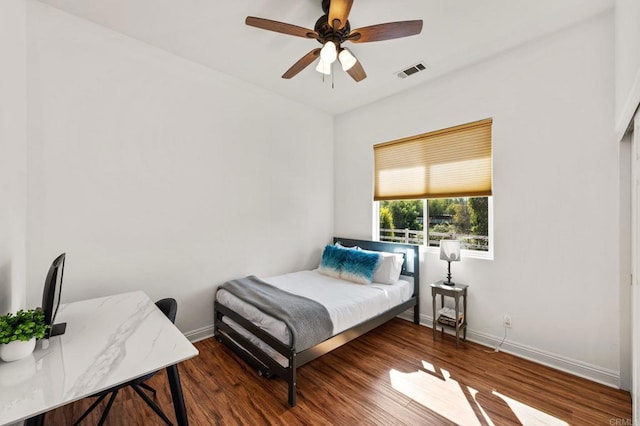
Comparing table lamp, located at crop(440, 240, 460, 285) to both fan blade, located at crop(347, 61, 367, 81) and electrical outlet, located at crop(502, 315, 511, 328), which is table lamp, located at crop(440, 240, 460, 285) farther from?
fan blade, located at crop(347, 61, 367, 81)

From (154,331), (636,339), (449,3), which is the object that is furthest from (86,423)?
(449,3)

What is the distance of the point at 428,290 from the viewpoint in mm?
3225

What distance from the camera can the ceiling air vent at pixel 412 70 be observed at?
9.36 ft

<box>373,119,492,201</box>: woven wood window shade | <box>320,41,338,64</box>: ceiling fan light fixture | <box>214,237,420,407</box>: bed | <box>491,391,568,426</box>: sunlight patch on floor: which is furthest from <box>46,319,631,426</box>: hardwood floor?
<box>320,41,338,64</box>: ceiling fan light fixture

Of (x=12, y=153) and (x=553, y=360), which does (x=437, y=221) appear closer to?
(x=553, y=360)

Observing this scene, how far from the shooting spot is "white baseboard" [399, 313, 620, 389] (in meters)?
2.12

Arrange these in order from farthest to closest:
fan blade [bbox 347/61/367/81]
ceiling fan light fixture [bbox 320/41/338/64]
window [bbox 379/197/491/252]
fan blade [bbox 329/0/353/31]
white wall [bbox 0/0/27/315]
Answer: window [bbox 379/197/491/252] → fan blade [bbox 347/61/367/81] → ceiling fan light fixture [bbox 320/41/338/64] → fan blade [bbox 329/0/353/31] → white wall [bbox 0/0/27/315]

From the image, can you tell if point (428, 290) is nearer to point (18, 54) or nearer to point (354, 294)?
point (354, 294)

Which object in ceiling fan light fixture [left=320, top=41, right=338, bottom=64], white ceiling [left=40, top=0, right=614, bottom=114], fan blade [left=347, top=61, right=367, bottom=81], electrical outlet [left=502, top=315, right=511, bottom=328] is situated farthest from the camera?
electrical outlet [left=502, top=315, right=511, bottom=328]

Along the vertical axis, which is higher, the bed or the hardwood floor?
the bed

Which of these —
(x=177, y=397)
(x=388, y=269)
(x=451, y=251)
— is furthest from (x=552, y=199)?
(x=177, y=397)

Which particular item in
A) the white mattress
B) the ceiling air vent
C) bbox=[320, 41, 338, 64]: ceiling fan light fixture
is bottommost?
the white mattress

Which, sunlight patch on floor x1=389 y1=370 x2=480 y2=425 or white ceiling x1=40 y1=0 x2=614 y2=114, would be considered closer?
sunlight patch on floor x1=389 y1=370 x2=480 y2=425

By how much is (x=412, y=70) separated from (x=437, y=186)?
1342 mm
